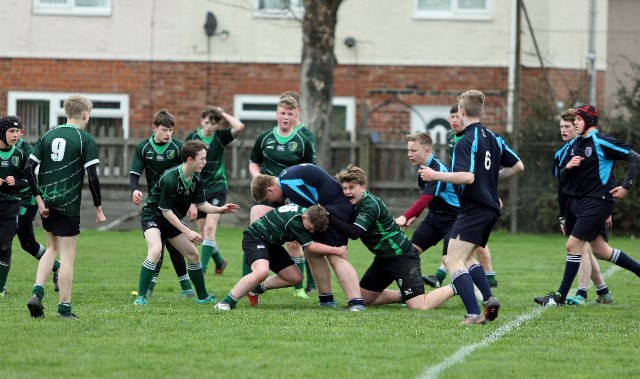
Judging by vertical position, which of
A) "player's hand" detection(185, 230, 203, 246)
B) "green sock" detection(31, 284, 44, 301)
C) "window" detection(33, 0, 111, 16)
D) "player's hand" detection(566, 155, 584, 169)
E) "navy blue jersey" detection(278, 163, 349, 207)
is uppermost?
"window" detection(33, 0, 111, 16)

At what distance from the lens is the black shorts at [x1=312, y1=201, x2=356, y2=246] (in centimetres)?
1067

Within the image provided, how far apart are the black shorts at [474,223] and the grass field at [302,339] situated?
730mm

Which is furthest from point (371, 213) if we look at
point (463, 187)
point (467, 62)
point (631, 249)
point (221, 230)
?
point (467, 62)

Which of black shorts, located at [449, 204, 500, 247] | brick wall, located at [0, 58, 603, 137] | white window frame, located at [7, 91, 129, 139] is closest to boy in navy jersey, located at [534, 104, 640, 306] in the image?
black shorts, located at [449, 204, 500, 247]

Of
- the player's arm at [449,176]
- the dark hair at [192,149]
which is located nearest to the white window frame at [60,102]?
the dark hair at [192,149]

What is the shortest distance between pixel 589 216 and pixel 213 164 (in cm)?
492

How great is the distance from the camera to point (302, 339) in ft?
28.1

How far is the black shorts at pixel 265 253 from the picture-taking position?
10.7 metres

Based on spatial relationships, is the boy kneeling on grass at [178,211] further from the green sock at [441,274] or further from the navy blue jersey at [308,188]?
the green sock at [441,274]

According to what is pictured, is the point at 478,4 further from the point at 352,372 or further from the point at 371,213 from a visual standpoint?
the point at 352,372

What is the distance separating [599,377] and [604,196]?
4254 millimetres

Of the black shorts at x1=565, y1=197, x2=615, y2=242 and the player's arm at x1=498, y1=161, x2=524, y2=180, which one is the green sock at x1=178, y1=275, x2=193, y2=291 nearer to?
the player's arm at x1=498, y1=161, x2=524, y2=180

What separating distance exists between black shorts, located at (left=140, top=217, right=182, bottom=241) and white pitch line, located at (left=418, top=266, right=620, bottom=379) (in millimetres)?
3319

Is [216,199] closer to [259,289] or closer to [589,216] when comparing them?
[259,289]
